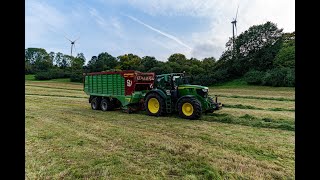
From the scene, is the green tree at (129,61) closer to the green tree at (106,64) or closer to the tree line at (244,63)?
the tree line at (244,63)

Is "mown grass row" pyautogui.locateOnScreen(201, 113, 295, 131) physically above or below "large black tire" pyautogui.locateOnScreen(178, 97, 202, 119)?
below

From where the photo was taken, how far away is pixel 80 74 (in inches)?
1954

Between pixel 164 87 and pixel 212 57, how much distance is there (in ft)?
162

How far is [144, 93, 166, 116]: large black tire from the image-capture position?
11.1 meters

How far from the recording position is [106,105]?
13.4 m

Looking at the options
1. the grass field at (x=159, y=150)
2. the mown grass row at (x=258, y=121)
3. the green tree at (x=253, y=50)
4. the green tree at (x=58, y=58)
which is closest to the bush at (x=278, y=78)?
the green tree at (x=253, y=50)

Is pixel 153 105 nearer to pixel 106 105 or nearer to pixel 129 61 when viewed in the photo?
pixel 106 105

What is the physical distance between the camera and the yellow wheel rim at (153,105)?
11352 mm

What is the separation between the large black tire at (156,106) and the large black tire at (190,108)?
0.86 metres

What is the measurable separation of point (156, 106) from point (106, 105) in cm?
329

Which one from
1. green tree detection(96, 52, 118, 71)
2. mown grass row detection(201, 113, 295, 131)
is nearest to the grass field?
mown grass row detection(201, 113, 295, 131)

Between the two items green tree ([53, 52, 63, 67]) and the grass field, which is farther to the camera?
green tree ([53, 52, 63, 67])

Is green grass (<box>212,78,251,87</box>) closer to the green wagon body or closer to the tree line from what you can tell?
the tree line
